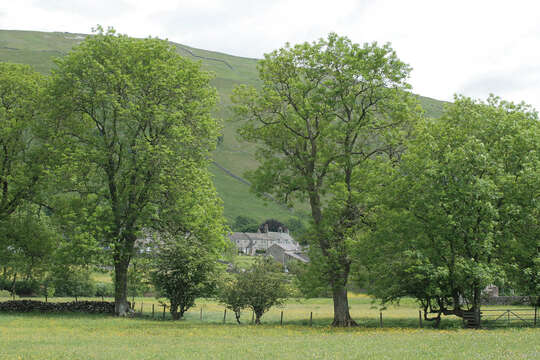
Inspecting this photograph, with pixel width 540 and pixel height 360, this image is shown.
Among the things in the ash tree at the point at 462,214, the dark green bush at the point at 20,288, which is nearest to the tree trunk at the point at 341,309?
the ash tree at the point at 462,214

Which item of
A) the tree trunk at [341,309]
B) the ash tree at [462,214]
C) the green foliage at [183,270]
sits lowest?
the tree trunk at [341,309]

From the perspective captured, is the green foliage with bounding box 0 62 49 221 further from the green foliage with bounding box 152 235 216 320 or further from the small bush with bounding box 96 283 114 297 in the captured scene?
the small bush with bounding box 96 283 114 297

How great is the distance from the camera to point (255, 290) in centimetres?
3678

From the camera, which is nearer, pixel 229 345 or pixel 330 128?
pixel 229 345

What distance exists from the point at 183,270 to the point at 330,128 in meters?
16.0

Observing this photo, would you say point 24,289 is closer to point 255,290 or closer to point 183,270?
point 183,270

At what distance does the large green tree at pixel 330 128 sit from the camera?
34375 millimetres

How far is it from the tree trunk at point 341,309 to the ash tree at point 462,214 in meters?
2.88

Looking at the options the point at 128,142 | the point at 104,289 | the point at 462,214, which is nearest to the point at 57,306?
the point at 128,142

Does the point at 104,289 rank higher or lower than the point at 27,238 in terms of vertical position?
lower

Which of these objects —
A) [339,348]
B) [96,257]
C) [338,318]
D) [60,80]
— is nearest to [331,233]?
[338,318]

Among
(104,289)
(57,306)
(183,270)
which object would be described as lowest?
(104,289)

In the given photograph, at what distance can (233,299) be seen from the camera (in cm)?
3700

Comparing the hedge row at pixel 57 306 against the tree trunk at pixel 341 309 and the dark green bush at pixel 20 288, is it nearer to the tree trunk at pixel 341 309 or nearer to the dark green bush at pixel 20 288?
the tree trunk at pixel 341 309
